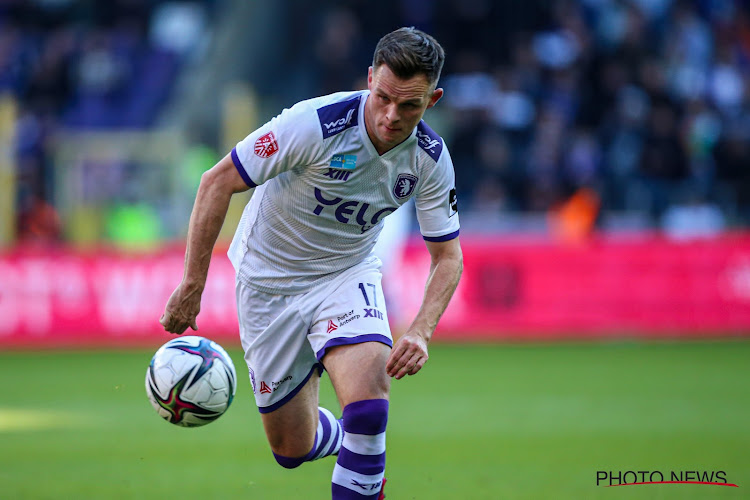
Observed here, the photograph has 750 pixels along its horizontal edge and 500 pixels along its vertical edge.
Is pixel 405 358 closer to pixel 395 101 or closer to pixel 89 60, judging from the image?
pixel 395 101

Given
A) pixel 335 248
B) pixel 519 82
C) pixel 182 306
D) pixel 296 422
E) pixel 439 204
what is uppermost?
pixel 519 82

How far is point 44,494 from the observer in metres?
6.18

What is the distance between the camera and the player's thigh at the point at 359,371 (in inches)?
197

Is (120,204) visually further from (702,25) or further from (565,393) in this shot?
(702,25)

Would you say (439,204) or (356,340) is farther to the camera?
(439,204)

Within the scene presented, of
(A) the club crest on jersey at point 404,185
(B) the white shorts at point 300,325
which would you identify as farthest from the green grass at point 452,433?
(A) the club crest on jersey at point 404,185

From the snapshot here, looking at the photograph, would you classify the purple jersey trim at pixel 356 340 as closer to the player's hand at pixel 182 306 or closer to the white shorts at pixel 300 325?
the white shorts at pixel 300 325

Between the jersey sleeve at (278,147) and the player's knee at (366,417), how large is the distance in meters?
1.14

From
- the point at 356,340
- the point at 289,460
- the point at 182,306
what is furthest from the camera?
the point at 289,460

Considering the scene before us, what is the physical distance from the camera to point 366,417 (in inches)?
194

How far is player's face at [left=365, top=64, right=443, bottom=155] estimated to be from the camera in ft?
15.8

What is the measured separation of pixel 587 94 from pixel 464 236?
14.6ft

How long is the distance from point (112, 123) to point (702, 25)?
37.9ft

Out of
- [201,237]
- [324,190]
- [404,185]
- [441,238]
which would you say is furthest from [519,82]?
[201,237]
